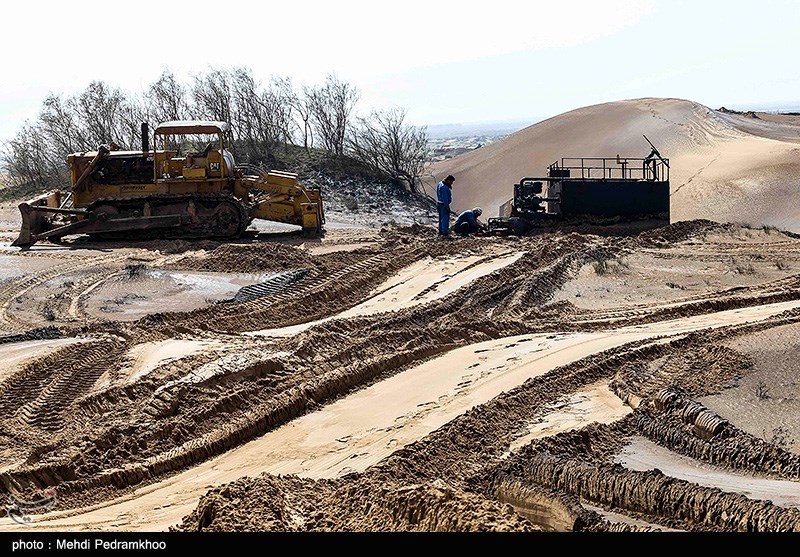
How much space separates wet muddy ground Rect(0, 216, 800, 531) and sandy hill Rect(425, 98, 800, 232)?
7437 mm

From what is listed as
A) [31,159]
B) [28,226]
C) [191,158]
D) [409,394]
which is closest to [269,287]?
[409,394]

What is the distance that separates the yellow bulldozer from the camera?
25766mm

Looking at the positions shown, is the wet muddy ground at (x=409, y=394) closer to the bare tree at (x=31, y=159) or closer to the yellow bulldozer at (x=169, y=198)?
the yellow bulldozer at (x=169, y=198)

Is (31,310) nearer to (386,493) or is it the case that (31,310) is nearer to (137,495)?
(137,495)

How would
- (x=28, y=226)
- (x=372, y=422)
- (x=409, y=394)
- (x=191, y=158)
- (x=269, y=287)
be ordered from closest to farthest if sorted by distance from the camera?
(x=372, y=422) < (x=409, y=394) < (x=269, y=287) < (x=28, y=226) < (x=191, y=158)

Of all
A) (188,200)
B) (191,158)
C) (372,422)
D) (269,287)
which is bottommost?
(372,422)

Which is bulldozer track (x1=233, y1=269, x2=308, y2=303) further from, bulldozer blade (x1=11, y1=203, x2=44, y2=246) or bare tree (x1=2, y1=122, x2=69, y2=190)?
bare tree (x1=2, y1=122, x2=69, y2=190)

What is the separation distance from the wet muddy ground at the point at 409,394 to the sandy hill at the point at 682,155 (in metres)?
7.44

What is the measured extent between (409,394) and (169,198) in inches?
597

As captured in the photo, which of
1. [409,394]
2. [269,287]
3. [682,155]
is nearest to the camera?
[409,394]

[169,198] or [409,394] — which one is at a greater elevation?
[169,198]

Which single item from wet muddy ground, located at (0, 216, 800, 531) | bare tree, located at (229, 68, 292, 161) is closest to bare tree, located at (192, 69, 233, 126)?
bare tree, located at (229, 68, 292, 161)

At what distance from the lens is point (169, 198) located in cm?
2586

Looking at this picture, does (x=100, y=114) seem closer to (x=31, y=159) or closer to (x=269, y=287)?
(x=31, y=159)
